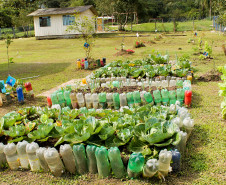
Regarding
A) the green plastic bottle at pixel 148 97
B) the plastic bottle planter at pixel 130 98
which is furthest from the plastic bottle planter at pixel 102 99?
the green plastic bottle at pixel 148 97

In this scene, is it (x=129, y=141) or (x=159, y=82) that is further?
(x=159, y=82)

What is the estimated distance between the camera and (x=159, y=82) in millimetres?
5957

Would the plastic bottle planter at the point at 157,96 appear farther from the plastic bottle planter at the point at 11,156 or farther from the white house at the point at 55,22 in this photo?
the white house at the point at 55,22

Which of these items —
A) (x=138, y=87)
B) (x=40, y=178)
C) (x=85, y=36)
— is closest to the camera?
(x=40, y=178)

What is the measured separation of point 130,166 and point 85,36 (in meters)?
8.41

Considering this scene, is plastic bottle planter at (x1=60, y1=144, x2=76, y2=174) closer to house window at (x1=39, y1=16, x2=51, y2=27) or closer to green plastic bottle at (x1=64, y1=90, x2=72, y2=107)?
green plastic bottle at (x1=64, y1=90, x2=72, y2=107)

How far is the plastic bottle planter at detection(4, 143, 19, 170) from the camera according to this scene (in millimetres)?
3111

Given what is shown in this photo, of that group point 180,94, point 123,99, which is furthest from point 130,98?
point 180,94

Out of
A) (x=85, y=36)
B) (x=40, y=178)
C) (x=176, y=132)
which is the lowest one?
(x=40, y=178)

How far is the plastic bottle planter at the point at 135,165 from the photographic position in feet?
8.89

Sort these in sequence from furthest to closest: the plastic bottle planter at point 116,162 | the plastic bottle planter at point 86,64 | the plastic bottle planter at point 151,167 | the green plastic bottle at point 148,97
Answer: the plastic bottle planter at point 86,64
the green plastic bottle at point 148,97
the plastic bottle planter at point 116,162
the plastic bottle planter at point 151,167

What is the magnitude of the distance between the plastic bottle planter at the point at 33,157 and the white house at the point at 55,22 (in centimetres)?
2371

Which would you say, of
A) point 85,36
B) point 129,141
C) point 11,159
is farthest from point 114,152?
point 85,36

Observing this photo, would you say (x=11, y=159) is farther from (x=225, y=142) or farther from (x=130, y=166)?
(x=225, y=142)
